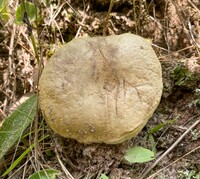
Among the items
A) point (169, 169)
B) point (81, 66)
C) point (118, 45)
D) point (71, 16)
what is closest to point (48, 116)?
point (81, 66)

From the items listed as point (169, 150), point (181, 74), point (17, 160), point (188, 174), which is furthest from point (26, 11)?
point (188, 174)

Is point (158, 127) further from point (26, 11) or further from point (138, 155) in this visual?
point (26, 11)

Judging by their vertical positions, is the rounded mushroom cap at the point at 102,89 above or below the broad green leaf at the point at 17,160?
above

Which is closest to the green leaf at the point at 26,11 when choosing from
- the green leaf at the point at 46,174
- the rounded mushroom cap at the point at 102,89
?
the rounded mushroom cap at the point at 102,89

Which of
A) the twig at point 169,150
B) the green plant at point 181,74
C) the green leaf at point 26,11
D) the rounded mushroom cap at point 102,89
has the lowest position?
the twig at point 169,150

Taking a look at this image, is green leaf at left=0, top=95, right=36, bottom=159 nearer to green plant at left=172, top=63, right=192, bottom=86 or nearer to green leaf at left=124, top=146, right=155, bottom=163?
green leaf at left=124, top=146, right=155, bottom=163

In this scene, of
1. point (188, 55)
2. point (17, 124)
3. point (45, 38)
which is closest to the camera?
point (17, 124)

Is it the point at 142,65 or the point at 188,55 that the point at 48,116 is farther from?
the point at 188,55

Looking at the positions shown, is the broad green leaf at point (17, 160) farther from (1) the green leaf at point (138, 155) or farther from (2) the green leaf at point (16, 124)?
(1) the green leaf at point (138, 155)
